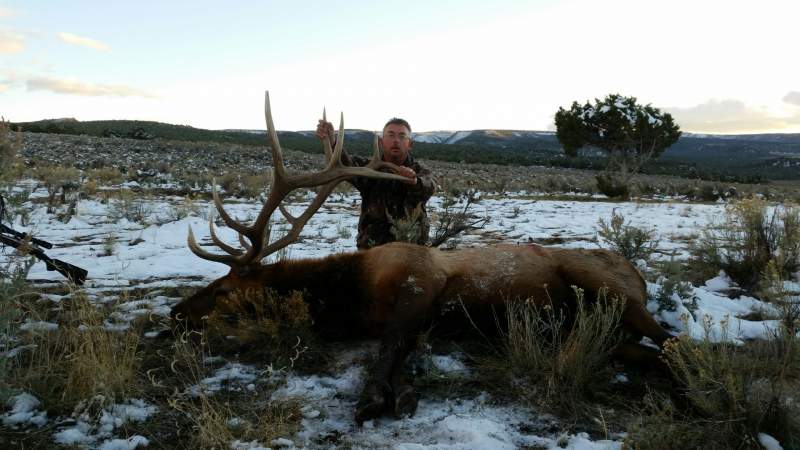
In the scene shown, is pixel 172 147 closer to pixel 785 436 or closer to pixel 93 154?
pixel 93 154

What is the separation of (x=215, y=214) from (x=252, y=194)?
285 centimetres

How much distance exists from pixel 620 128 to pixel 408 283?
2924 cm

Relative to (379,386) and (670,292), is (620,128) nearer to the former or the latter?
(670,292)

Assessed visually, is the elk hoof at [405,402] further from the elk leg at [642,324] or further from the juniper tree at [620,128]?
the juniper tree at [620,128]

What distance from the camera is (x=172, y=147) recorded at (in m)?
26.2

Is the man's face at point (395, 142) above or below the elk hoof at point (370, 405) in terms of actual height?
above

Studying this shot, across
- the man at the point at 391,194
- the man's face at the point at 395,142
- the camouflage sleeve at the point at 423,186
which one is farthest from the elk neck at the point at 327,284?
the man's face at the point at 395,142

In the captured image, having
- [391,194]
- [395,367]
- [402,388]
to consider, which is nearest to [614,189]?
[391,194]

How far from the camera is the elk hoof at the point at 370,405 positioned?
254 centimetres

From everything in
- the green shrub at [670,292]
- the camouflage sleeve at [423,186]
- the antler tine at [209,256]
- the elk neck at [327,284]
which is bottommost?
the green shrub at [670,292]

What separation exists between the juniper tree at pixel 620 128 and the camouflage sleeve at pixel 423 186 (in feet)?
82.7

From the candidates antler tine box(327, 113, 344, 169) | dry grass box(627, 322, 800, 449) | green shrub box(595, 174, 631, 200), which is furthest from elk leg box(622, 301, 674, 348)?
green shrub box(595, 174, 631, 200)

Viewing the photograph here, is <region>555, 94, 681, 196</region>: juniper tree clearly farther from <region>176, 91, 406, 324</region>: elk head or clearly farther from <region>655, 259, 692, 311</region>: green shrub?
<region>176, 91, 406, 324</region>: elk head

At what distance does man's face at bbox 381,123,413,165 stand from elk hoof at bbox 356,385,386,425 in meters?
3.29
